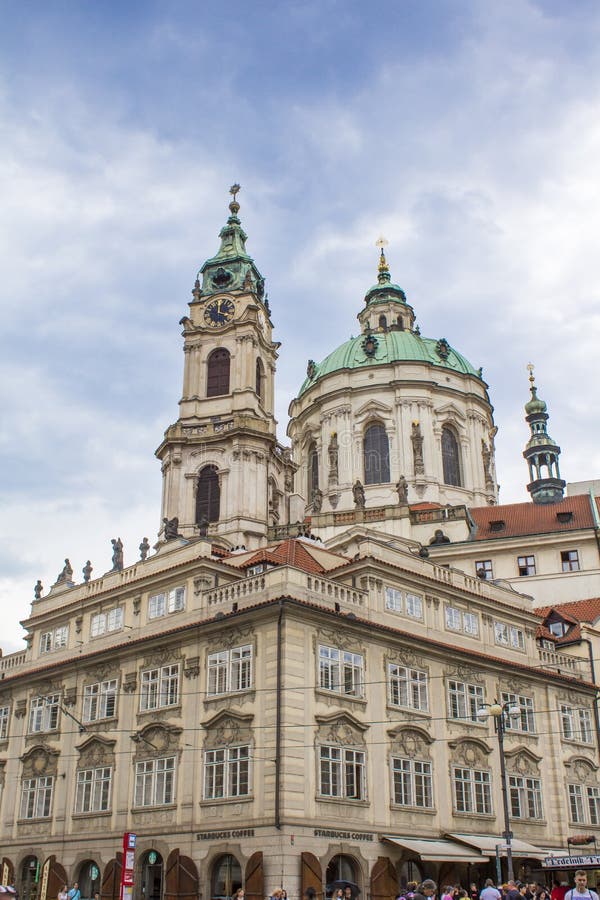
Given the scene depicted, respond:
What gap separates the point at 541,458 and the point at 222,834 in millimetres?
51081

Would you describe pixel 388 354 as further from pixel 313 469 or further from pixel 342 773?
pixel 342 773

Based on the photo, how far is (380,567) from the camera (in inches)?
1532

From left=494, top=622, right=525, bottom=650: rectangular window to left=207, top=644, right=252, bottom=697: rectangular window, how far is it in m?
13.6

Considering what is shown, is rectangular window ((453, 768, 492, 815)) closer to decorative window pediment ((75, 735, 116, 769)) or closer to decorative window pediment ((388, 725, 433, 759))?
decorative window pediment ((388, 725, 433, 759))

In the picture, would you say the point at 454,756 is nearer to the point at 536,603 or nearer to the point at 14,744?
the point at 14,744

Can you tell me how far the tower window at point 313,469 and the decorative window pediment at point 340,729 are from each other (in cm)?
4395

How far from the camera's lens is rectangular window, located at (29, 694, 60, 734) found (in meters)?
42.1

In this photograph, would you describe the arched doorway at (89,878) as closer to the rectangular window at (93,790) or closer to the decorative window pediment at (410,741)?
the rectangular window at (93,790)

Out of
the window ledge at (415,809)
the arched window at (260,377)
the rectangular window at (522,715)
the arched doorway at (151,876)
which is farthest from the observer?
the arched window at (260,377)

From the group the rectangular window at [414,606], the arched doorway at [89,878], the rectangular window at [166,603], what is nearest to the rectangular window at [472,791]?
the rectangular window at [414,606]

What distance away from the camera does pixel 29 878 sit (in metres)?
40.0

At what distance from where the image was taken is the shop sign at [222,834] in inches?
1251

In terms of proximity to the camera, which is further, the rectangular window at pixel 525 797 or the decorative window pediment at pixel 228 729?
the rectangular window at pixel 525 797

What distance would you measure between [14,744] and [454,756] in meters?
19.4
